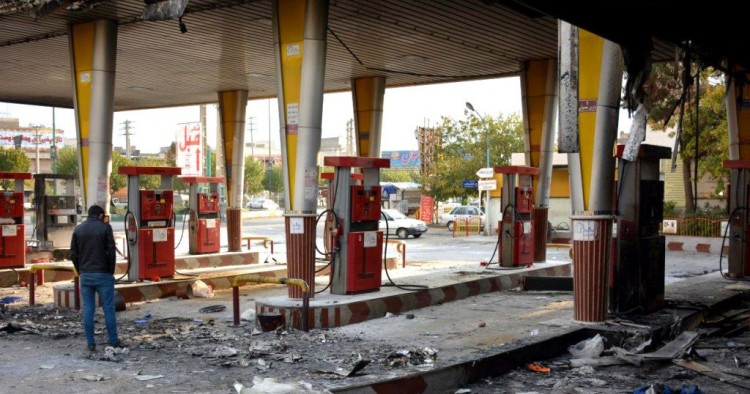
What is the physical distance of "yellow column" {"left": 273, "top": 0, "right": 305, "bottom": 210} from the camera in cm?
1304

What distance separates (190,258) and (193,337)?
9.87m

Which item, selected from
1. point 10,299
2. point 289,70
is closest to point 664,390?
point 289,70

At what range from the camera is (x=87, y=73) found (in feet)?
54.0

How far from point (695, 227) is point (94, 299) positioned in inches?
Result: 973

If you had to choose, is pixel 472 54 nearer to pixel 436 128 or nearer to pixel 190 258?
pixel 190 258

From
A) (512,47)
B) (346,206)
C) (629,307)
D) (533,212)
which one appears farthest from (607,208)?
(512,47)

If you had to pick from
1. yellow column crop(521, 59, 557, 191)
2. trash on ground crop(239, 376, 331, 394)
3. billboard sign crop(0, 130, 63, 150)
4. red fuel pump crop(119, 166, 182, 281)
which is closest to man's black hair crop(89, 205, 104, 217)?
trash on ground crop(239, 376, 331, 394)

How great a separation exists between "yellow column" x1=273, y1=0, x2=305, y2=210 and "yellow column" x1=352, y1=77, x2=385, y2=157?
10.1 metres

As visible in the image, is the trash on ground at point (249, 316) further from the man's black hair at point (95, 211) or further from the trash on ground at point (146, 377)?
the trash on ground at point (146, 377)

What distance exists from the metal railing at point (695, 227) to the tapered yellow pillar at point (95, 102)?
20157mm

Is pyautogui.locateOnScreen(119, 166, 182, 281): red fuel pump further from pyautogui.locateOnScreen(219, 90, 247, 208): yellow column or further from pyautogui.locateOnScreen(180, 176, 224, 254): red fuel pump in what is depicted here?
→ pyautogui.locateOnScreen(219, 90, 247, 208): yellow column

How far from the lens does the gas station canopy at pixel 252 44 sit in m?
16.1

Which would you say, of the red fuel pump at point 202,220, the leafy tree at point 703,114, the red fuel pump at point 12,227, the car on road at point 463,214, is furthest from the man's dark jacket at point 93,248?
the car on road at point 463,214

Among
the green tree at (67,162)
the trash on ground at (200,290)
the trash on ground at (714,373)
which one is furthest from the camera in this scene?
the green tree at (67,162)
